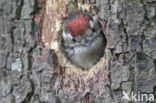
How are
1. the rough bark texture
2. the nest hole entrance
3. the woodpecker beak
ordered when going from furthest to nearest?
the woodpecker beak → the nest hole entrance → the rough bark texture

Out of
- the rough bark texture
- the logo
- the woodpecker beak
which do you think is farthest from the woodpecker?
the logo

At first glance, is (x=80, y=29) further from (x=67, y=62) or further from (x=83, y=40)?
(x=67, y=62)

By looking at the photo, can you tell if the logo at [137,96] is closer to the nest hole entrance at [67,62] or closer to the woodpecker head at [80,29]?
the nest hole entrance at [67,62]

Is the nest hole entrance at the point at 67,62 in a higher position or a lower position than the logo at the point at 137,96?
Result: higher

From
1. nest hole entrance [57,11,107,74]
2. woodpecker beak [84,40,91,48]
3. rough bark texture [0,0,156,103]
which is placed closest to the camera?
rough bark texture [0,0,156,103]

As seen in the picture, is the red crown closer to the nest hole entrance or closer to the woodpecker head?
the woodpecker head

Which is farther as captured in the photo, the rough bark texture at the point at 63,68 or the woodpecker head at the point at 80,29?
the woodpecker head at the point at 80,29

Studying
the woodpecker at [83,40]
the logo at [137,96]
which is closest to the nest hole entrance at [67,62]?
the woodpecker at [83,40]

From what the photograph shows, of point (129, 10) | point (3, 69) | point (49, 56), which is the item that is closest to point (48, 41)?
point (49, 56)

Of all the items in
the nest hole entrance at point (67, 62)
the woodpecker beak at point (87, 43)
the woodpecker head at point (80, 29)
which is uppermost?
the woodpecker head at point (80, 29)

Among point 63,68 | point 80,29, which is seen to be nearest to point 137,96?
point 63,68
